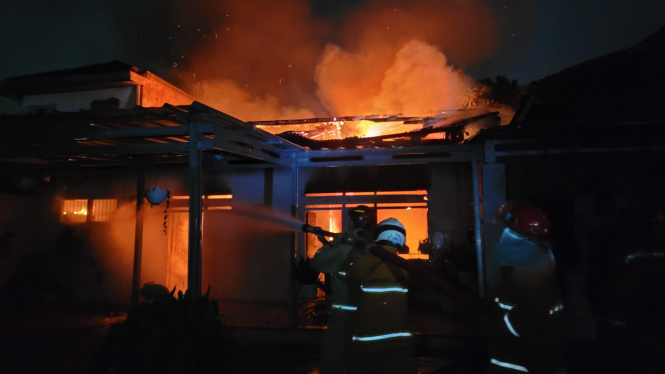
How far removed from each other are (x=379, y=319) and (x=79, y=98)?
503 inches

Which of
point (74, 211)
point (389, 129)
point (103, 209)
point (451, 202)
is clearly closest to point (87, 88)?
point (74, 211)

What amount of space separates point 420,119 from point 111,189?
27.4ft

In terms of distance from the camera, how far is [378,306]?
295 cm

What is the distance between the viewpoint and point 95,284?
32.2 feet

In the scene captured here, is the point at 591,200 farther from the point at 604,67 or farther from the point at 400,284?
the point at 400,284

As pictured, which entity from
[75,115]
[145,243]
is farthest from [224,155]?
[75,115]

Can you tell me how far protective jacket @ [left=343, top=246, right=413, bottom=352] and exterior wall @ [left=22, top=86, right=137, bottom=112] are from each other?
11051mm

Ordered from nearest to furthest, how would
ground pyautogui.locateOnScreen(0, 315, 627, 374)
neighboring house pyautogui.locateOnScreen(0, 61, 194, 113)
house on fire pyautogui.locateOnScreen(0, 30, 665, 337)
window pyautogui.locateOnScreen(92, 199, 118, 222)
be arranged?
ground pyautogui.locateOnScreen(0, 315, 627, 374) < house on fire pyautogui.locateOnScreen(0, 30, 665, 337) < window pyautogui.locateOnScreen(92, 199, 118, 222) < neighboring house pyautogui.locateOnScreen(0, 61, 194, 113)

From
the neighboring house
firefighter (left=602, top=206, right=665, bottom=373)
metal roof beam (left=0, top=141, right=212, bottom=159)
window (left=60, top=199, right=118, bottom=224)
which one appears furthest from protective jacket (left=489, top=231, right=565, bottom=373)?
the neighboring house

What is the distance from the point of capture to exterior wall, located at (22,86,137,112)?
12031 mm

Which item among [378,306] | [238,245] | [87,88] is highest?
[87,88]

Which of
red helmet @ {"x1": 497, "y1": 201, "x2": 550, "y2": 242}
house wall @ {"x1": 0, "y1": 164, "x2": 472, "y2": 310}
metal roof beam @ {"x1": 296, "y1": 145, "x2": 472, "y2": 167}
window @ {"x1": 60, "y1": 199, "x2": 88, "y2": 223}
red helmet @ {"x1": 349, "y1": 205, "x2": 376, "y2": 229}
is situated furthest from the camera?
window @ {"x1": 60, "y1": 199, "x2": 88, "y2": 223}

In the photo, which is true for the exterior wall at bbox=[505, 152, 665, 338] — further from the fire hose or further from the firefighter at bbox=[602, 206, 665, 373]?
the fire hose

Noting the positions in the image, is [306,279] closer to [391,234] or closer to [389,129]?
[391,234]
